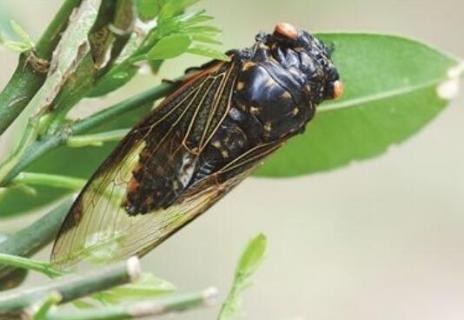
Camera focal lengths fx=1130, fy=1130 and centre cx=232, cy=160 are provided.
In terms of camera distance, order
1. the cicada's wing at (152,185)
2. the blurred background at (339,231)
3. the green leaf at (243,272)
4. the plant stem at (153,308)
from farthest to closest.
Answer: the blurred background at (339,231) < the cicada's wing at (152,185) < the green leaf at (243,272) < the plant stem at (153,308)

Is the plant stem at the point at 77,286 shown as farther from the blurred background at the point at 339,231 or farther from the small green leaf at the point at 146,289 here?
the blurred background at the point at 339,231

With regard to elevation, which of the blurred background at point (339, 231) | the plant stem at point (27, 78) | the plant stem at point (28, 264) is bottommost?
the blurred background at point (339, 231)

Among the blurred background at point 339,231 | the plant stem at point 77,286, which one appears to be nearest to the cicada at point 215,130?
the plant stem at point 77,286

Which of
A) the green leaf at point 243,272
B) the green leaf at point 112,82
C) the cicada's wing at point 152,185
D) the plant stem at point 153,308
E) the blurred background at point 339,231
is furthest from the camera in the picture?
the blurred background at point 339,231

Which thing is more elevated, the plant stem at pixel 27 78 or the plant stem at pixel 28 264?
the plant stem at pixel 27 78

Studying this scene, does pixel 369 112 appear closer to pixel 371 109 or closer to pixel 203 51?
pixel 371 109

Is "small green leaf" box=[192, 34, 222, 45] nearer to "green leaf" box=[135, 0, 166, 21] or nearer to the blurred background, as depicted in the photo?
"green leaf" box=[135, 0, 166, 21]

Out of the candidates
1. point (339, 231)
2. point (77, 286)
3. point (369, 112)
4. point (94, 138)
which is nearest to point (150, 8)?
point (94, 138)
